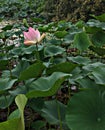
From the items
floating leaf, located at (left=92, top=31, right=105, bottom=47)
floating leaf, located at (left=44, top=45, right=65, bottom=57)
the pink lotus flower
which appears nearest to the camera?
the pink lotus flower

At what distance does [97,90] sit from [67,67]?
0.68 ft

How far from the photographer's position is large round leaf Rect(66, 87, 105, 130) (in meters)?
0.99

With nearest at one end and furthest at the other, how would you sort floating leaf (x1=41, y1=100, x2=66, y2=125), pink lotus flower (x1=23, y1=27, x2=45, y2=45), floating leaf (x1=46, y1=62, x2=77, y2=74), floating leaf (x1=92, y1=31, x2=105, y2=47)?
floating leaf (x1=41, y1=100, x2=66, y2=125), floating leaf (x1=46, y1=62, x2=77, y2=74), pink lotus flower (x1=23, y1=27, x2=45, y2=45), floating leaf (x1=92, y1=31, x2=105, y2=47)

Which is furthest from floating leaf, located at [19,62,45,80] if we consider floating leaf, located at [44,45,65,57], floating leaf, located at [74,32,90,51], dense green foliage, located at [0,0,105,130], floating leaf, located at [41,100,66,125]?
floating leaf, located at [74,32,90,51]

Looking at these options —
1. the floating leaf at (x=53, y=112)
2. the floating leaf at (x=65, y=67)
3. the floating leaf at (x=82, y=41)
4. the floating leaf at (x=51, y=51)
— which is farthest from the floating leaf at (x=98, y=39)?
Result: the floating leaf at (x=53, y=112)

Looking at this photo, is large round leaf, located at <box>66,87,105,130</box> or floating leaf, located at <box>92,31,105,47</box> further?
floating leaf, located at <box>92,31,105,47</box>

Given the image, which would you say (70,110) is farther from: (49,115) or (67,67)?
(67,67)

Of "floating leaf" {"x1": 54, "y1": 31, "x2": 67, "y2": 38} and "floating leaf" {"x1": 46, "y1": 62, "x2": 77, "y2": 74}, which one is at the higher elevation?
"floating leaf" {"x1": 46, "y1": 62, "x2": 77, "y2": 74}

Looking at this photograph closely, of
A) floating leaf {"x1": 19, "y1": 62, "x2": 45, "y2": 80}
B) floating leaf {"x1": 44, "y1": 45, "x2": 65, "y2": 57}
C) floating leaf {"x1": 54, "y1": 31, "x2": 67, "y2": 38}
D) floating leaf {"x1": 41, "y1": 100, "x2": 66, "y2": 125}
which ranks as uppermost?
floating leaf {"x1": 19, "y1": 62, "x2": 45, "y2": 80}

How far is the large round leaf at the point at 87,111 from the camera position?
0.99 m

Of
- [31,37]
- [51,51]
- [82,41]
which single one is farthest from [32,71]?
[82,41]

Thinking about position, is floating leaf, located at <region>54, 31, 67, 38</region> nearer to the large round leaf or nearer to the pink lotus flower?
the pink lotus flower

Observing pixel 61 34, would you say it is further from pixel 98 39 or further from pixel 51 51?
pixel 51 51

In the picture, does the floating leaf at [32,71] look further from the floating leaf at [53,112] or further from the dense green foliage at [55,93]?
the floating leaf at [53,112]
